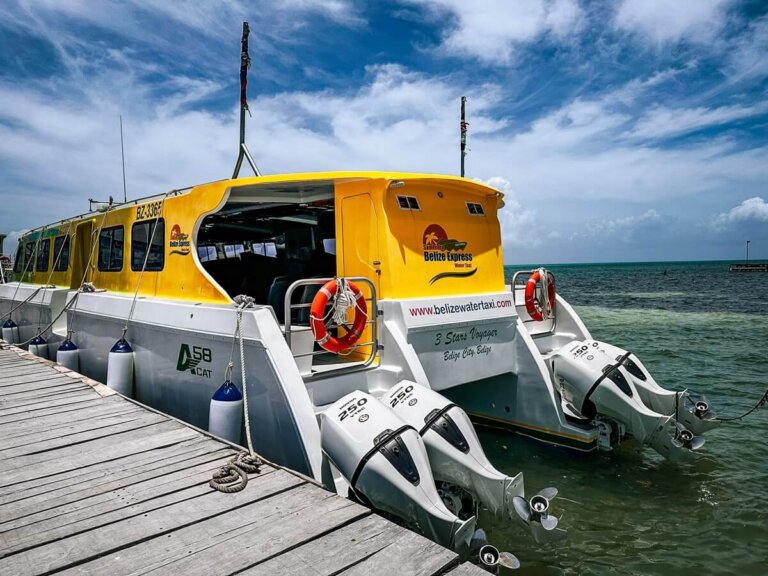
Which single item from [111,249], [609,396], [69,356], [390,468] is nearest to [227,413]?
[390,468]

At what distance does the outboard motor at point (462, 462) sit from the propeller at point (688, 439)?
276 centimetres

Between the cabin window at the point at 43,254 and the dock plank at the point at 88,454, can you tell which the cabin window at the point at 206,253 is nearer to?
the cabin window at the point at 43,254

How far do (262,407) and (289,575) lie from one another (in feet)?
6.73

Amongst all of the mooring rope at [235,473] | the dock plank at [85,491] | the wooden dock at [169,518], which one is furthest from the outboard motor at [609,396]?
the dock plank at [85,491]

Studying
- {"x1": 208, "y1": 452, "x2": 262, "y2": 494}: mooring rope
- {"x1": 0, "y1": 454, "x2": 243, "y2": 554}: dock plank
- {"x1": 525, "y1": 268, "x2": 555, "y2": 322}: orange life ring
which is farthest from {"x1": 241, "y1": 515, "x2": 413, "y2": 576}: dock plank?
{"x1": 525, "y1": 268, "x2": 555, "y2": 322}: orange life ring

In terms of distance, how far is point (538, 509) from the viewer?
372 cm

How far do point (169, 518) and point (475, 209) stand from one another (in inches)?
182

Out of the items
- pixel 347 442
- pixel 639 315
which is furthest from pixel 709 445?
pixel 639 315

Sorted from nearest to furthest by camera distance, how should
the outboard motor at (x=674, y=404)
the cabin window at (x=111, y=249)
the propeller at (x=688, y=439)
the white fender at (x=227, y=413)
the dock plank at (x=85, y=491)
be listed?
the dock plank at (x=85, y=491) → the white fender at (x=227, y=413) → the propeller at (x=688, y=439) → the outboard motor at (x=674, y=404) → the cabin window at (x=111, y=249)

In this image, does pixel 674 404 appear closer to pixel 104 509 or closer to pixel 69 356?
pixel 104 509

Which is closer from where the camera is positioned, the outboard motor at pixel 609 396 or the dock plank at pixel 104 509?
the dock plank at pixel 104 509

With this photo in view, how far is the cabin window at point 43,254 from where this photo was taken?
36.5 feet

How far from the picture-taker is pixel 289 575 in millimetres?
2609

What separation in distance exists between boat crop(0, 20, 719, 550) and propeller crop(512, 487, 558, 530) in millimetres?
17
